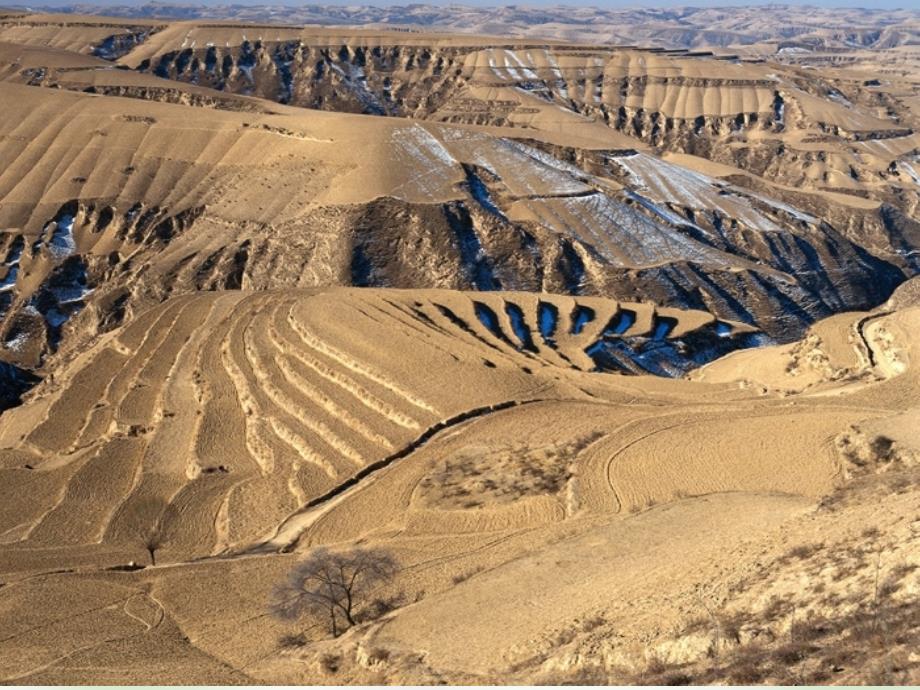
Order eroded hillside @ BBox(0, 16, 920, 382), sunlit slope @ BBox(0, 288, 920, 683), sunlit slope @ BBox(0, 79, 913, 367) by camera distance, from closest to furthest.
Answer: sunlit slope @ BBox(0, 288, 920, 683), sunlit slope @ BBox(0, 79, 913, 367), eroded hillside @ BBox(0, 16, 920, 382)

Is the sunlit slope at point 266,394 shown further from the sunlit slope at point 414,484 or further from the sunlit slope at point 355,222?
the sunlit slope at point 355,222

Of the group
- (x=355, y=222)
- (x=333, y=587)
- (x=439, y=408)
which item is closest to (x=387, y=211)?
(x=355, y=222)

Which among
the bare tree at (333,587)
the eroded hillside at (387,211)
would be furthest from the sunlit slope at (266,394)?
the eroded hillside at (387,211)

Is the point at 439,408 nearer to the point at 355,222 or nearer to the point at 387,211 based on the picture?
the point at 355,222

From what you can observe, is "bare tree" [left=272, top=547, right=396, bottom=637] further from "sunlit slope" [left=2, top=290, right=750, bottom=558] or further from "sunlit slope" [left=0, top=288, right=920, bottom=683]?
"sunlit slope" [left=2, top=290, right=750, bottom=558]

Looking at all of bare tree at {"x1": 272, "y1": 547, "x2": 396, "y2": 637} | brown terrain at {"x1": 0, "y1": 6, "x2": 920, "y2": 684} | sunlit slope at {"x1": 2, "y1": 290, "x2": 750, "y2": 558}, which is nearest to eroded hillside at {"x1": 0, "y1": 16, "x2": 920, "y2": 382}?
brown terrain at {"x1": 0, "y1": 6, "x2": 920, "y2": 684}

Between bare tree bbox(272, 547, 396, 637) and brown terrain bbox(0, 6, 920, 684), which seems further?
bare tree bbox(272, 547, 396, 637)

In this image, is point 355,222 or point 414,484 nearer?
point 414,484
